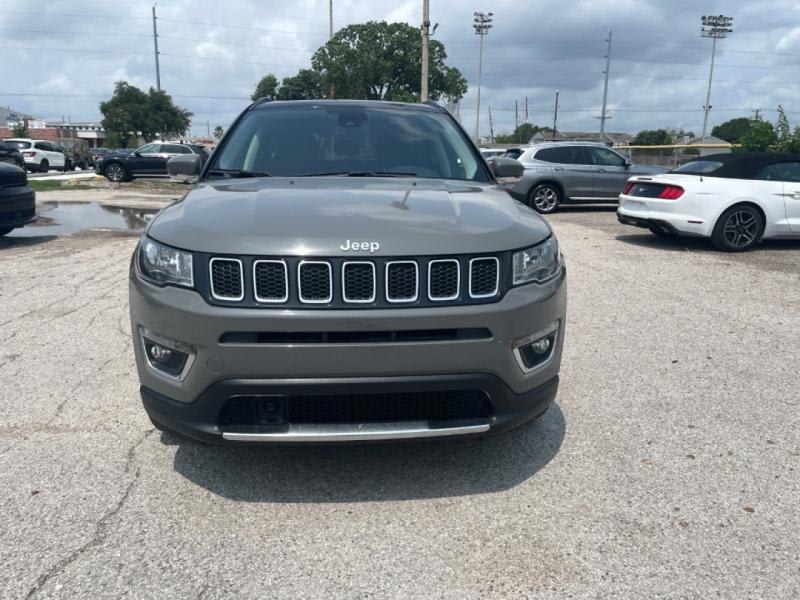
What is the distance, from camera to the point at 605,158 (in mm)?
15602

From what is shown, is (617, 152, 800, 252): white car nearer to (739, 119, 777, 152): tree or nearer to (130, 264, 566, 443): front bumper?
(130, 264, 566, 443): front bumper

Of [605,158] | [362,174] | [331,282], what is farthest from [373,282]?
[605,158]

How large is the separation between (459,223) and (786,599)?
175 cm

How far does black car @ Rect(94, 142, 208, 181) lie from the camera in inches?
957

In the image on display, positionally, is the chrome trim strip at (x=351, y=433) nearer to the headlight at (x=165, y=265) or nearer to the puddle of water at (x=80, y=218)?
the headlight at (x=165, y=265)

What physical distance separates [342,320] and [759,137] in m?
21.8

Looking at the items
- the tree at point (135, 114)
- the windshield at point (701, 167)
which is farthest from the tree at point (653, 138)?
the windshield at point (701, 167)

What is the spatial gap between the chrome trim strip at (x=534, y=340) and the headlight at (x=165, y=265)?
1286 mm

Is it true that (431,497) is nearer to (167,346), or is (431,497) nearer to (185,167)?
(167,346)

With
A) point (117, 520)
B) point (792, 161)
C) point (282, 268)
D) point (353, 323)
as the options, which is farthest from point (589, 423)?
point (792, 161)

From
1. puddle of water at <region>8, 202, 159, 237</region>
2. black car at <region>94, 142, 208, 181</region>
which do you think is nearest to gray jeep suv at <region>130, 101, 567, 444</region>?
puddle of water at <region>8, 202, 159, 237</region>

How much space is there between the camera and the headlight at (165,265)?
101 inches

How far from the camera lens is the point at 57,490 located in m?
2.83

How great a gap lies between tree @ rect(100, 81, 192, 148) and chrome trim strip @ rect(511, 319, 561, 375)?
5819 cm
